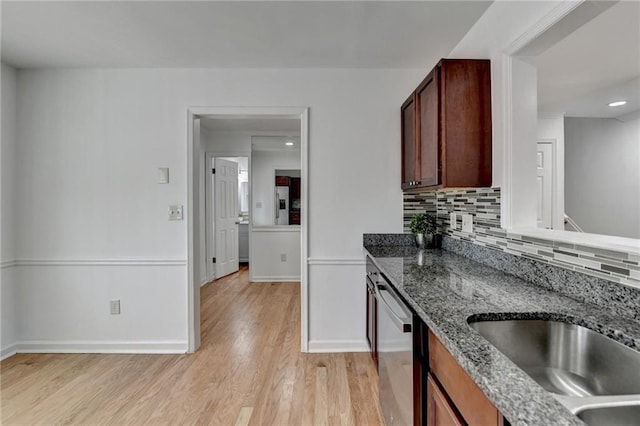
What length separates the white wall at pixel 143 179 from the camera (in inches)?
103

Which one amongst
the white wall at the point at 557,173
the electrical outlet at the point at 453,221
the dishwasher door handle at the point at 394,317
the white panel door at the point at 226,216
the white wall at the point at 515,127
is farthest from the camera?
the white panel door at the point at 226,216

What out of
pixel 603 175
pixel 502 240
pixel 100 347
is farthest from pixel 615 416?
pixel 603 175

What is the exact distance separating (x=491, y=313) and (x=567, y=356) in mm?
263

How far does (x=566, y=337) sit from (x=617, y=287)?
26cm

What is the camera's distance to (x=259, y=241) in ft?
16.6

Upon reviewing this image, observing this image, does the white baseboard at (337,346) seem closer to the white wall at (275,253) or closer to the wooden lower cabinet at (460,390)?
the wooden lower cabinet at (460,390)

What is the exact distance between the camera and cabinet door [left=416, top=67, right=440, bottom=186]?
185 cm

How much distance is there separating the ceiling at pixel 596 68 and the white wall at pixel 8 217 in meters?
3.76

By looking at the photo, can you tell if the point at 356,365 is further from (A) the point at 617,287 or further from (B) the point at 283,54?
(B) the point at 283,54

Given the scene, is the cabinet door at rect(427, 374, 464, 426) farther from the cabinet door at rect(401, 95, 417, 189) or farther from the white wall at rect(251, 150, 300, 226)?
the white wall at rect(251, 150, 300, 226)

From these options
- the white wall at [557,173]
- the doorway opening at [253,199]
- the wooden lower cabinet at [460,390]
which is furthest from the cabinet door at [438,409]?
the white wall at [557,173]

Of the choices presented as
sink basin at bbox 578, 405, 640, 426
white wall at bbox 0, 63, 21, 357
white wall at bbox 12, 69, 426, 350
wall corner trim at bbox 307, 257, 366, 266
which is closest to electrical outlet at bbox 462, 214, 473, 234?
white wall at bbox 12, 69, 426, 350

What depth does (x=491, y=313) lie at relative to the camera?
102cm

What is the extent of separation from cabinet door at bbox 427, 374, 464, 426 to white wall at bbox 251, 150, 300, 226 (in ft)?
14.4
